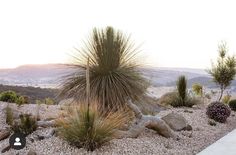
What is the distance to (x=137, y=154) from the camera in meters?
7.48

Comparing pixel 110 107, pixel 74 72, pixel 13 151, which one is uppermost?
pixel 74 72

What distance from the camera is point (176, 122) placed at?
10172 millimetres

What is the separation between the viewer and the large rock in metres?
10.1

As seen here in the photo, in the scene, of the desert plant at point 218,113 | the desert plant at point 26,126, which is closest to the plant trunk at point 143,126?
the desert plant at point 26,126

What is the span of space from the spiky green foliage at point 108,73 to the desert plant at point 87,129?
1415 mm

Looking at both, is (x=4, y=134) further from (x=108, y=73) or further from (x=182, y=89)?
(x=182, y=89)

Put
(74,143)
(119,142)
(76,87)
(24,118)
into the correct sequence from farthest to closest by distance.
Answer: (76,87), (24,118), (119,142), (74,143)

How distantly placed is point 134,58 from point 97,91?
1.22 metres

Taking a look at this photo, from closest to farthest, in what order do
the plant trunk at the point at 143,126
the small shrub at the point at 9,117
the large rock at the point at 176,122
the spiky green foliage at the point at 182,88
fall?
the plant trunk at the point at 143,126, the large rock at the point at 176,122, the small shrub at the point at 9,117, the spiky green foliage at the point at 182,88

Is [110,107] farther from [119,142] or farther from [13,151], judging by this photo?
[13,151]

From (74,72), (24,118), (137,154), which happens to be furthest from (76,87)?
(137,154)

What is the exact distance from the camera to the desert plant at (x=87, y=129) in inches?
288

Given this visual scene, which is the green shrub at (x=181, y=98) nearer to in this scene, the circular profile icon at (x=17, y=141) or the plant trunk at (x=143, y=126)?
the plant trunk at (x=143, y=126)

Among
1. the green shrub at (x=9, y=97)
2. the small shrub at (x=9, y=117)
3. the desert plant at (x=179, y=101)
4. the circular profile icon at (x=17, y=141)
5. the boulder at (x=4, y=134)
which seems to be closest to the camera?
the circular profile icon at (x=17, y=141)
